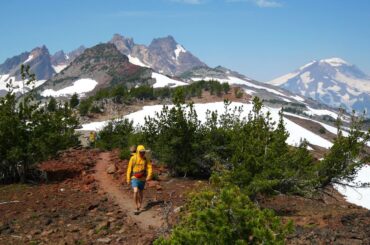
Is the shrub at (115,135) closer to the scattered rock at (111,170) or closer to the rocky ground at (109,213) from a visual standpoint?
the scattered rock at (111,170)

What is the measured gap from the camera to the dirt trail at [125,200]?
12.2 m

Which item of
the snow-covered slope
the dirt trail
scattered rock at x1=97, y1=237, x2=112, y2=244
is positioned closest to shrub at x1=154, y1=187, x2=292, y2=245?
the dirt trail

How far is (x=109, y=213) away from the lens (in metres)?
13.2

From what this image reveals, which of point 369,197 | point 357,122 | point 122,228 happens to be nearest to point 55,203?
point 122,228

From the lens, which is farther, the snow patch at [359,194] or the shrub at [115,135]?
the snow patch at [359,194]

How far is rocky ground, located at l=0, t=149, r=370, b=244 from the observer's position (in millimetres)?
10391

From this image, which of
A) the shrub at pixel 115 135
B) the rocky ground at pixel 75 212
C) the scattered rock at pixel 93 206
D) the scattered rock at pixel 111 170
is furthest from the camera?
the shrub at pixel 115 135

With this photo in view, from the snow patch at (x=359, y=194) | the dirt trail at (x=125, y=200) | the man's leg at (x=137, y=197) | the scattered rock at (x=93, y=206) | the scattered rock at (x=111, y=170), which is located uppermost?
the man's leg at (x=137, y=197)

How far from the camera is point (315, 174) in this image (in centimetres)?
1567

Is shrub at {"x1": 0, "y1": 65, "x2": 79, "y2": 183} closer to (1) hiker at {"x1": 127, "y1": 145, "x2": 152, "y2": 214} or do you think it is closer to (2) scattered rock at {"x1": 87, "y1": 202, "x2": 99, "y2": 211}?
(2) scattered rock at {"x1": 87, "y1": 202, "x2": 99, "y2": 211}

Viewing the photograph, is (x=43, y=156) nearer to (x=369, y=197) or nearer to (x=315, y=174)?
(x=315, y=174)

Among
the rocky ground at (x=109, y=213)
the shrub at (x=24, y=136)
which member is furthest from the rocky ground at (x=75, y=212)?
the shrub at (x=24, y=136)

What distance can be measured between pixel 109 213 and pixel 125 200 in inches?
73.0

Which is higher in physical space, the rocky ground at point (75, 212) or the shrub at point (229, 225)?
the shrub at point (229, 225)
